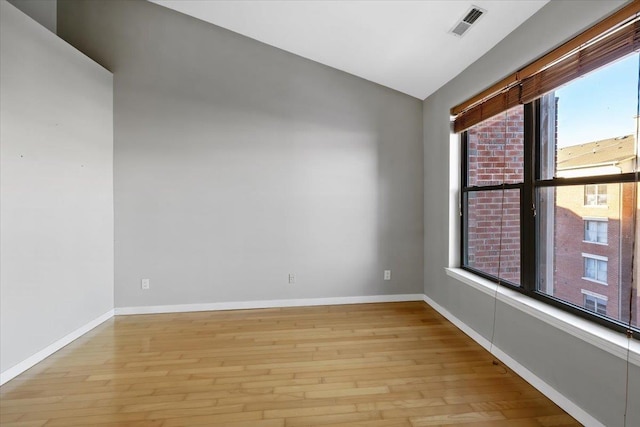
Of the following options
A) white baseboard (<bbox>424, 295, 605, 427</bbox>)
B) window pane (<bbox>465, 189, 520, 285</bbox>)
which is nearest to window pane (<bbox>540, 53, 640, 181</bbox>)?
window pane (<bbox>465, 189, 520, 285</bbox>)

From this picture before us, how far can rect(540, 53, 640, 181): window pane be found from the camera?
5.38ft

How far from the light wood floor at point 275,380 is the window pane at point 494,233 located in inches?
27.9

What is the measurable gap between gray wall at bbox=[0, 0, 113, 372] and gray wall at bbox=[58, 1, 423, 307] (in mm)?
283

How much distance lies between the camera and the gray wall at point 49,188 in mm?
2221

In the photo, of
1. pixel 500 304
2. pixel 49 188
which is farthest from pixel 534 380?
pixel 49 188

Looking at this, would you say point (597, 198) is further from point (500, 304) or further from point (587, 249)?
point (500, 304)

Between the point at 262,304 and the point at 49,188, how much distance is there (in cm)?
233

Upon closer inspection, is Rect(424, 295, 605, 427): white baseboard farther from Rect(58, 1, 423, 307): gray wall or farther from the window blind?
the window blind

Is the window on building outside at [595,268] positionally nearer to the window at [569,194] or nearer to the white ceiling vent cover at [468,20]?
the window at [569,194]

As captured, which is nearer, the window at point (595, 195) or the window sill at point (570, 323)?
the window sill at point (570, 323)

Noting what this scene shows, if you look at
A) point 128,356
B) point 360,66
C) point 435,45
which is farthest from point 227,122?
A: point 128,356

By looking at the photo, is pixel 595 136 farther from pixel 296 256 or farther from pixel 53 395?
pixel 53 395

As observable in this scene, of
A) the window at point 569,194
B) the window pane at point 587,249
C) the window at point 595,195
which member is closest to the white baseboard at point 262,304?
the window at point 569,194

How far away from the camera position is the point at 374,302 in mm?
3820
